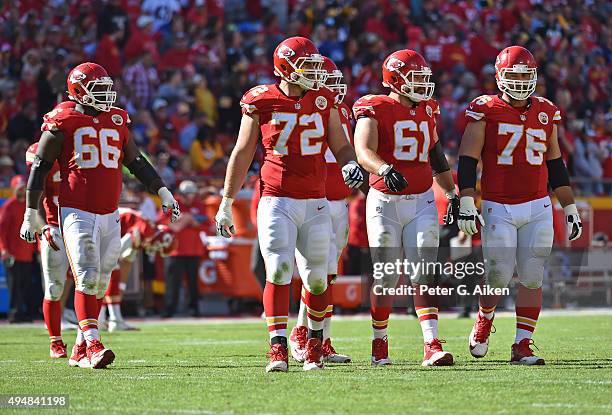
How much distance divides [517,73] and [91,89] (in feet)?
9.02

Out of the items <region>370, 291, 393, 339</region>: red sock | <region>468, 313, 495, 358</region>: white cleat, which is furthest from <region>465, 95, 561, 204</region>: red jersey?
<region>370, 291, 393, 339</region>: red sock

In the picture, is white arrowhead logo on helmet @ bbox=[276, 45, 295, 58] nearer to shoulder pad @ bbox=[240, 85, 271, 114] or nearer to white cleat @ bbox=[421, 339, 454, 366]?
shoulder pad @ bbox=[240, 85, 271, 114]

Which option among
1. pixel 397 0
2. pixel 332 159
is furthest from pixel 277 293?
pixel 397 0

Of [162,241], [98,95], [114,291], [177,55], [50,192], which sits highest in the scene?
[177,55]

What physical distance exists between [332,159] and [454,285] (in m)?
6.35

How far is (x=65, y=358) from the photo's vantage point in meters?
8.88

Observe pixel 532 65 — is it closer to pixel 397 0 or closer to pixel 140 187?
pixel 140 187

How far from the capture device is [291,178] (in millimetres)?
7395

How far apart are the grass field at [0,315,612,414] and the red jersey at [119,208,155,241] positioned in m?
2.63

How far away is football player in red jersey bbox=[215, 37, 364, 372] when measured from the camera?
288 inches

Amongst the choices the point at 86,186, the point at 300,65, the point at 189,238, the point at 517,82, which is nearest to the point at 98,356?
the point at 86,186

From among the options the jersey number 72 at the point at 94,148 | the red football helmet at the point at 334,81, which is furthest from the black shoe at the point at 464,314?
the jersey number 72 at the point at 94,148

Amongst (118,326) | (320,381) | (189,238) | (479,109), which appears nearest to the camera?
(320,381)

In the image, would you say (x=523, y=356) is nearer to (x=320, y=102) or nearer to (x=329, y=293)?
(x=329, y=293)
